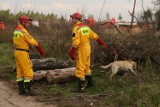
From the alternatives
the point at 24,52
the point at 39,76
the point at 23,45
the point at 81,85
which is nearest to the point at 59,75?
the point at 39,76

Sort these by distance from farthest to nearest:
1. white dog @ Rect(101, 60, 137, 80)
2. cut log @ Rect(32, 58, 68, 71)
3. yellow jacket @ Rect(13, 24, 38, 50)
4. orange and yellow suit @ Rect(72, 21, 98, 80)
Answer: cut log @ Rect(32, 58, 68, 71) < white dog @ Rect(101, 60, 137, 80) < orange and yellow suit @ Rect(72, 21, 98, 80) < yellow jacket @ Rect(13, 24, 38, 50)

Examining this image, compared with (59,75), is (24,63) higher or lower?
higher

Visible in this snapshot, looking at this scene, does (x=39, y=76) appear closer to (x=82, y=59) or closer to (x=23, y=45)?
(x=23, y=45)

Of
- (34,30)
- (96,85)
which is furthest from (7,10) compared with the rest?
(96,85)

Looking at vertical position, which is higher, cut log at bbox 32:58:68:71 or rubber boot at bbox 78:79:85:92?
cut log at bbox 32:58:68:71

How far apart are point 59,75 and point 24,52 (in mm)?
1658

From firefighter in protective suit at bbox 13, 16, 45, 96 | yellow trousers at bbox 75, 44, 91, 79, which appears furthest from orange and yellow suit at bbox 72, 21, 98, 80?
firefighter in protective suit at bbox 13, 16, 45, 96

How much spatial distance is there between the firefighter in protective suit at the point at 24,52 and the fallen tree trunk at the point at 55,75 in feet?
3.52

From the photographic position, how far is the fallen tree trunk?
10789 millimetres

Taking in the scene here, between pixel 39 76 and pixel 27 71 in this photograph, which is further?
pixel 39 76

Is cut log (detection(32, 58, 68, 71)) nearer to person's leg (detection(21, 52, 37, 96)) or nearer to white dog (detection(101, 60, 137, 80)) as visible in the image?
white dog (detection(101, 60, 137, 80))

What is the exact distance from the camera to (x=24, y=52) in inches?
377

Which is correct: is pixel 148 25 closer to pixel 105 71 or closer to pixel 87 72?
pixel 105 71

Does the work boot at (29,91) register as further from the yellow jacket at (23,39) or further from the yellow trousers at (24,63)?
the yellow jacket at (23,39)
